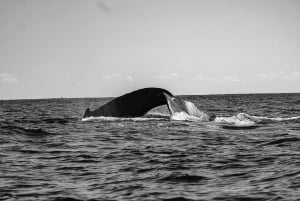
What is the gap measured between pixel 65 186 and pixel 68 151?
3664 millimetres

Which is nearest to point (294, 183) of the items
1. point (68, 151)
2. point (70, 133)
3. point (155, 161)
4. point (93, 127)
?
point (155, 161)

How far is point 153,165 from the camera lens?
826 cm

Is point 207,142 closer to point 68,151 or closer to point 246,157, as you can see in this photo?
point 246,157

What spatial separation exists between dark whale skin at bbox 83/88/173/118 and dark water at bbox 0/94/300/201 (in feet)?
5.54

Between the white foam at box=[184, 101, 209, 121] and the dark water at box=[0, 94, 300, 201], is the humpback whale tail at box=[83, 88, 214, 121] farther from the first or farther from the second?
the dark water at box=[0, 94, 300, 201]

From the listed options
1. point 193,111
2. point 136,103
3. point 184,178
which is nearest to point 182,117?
point 193,111

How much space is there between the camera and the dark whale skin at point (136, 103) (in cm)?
1499

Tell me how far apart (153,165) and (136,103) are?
7802 mm

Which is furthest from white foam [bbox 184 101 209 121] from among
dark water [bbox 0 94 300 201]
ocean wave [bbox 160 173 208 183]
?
ocean wave [bbox 160 173 208 183]

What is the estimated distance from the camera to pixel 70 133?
14148 mm

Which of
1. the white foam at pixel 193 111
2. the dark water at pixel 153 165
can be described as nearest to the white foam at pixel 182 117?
the white foam at pixel 193 111

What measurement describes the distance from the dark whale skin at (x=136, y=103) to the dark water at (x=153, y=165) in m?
1.69

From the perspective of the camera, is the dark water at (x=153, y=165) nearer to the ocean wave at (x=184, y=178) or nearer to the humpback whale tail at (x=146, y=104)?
the ocean wave at (x=184, y=178)

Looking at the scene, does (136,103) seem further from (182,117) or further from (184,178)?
(184,178)
